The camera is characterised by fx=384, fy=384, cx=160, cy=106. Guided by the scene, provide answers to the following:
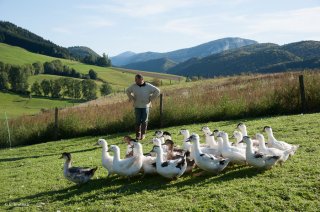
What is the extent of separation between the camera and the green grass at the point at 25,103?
67.6 metres

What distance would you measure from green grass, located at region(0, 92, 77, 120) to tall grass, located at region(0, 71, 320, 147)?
4561cm

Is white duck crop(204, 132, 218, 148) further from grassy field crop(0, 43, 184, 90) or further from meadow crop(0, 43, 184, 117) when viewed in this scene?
grassy field crop(0, 43, 184, 90)

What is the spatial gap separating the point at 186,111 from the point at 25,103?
60.0 meters

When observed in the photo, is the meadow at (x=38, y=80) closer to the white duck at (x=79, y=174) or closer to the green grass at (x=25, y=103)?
the green grass at (x=25, y=103)

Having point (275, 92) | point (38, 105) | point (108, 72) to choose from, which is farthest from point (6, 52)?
point (275, 92)

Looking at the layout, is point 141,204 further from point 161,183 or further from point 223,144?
point 223,144

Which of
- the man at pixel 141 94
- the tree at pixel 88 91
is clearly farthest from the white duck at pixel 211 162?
the tree at pixel 88 91

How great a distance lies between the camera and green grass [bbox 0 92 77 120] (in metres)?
67.6

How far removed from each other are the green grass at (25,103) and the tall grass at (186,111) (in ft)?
150

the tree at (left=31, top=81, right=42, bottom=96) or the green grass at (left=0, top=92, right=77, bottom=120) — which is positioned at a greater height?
the tree at (left=31, top=81, right=42, bottom=96)

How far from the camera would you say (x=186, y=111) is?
62.7ft

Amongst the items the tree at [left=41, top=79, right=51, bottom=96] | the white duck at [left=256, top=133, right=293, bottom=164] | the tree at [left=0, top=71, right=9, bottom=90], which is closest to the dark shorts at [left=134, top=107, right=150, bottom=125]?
the white duck at [left=256, top=133, right=293, bottom=164]

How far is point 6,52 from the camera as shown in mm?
118500

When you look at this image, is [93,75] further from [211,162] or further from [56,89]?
[211,162]
